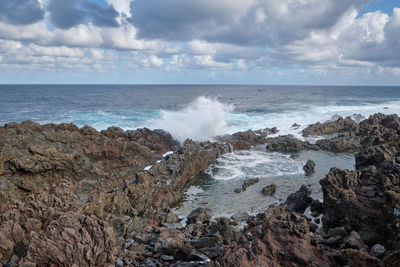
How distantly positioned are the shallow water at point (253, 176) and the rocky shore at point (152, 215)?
1073mm

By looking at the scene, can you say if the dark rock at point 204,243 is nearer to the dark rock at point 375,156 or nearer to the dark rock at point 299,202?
the dark rock at point 299,202

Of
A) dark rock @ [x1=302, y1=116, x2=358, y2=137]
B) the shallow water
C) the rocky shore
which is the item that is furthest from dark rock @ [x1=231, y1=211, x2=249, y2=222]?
dark rock @ [x1=302, y1=116, x2=358, y2=137]

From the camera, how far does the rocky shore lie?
6203mm

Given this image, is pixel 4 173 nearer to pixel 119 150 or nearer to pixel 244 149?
pixel 119 150

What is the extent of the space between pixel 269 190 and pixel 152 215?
723 centimetres

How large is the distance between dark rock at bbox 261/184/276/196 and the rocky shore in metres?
2.25

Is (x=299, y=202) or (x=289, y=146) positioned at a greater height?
(x=289, y=146)

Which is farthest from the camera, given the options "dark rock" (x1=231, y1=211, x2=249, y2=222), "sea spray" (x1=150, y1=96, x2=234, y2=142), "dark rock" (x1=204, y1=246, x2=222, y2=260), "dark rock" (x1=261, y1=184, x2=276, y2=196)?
"sea spray" (x1=150, y1=96, x2=234, y2=142)

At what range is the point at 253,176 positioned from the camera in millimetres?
19484

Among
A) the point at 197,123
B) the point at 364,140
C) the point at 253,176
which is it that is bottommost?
the point at 253,176

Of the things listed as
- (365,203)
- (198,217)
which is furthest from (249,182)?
(365,203)

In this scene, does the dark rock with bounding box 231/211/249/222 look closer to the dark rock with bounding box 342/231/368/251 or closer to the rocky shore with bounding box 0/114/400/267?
the rocky shore with bounding box 0/114/400/267

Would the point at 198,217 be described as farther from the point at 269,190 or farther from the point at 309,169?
the point at 309,169

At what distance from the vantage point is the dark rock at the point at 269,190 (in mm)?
16219
